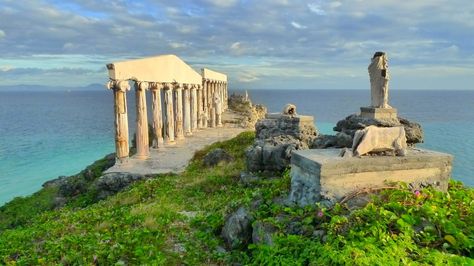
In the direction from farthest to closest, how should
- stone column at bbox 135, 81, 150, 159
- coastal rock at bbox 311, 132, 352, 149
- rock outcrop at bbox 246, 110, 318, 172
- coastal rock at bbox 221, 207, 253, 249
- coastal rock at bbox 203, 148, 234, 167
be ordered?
1. stone column at bbox 135, 81, 150, 159
2. coastal rock at bbox 203, 148, 234, 167
3. rock outcrop at bbox 246, 110, 318, 172
4. coastal rock at bbox 311, 132, 352, 149
5. coastal rock at bbox 221, 207, 253, 249

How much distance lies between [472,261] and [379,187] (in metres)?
2.72

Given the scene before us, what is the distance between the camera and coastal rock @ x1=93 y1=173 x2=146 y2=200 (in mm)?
19172

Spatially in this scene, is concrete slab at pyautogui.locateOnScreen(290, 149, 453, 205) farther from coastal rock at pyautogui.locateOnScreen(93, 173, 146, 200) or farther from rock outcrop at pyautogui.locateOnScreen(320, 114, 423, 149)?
coastal rock at pyautogui.locateOnScreen(93, 173, 146, 200)

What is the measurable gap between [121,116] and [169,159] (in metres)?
4.17

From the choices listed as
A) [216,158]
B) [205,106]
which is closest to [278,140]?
[216,158]

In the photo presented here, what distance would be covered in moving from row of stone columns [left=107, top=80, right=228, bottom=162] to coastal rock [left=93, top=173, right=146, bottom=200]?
117 inches

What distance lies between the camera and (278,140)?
17.7m

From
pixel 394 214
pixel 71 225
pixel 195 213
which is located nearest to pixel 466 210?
pixel 394 214

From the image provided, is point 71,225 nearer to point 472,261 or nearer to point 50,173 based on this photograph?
point 472,261

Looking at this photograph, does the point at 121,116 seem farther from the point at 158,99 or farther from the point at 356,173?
the point at 356,173

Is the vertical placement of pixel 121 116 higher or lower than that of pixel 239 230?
higher

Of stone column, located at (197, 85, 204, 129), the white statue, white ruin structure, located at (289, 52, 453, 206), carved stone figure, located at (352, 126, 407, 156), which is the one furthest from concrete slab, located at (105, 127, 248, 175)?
carved stone figure, located at (352, 126, 407, 156)

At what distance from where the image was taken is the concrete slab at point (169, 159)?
68.1 feet

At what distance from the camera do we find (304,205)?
874 cm
